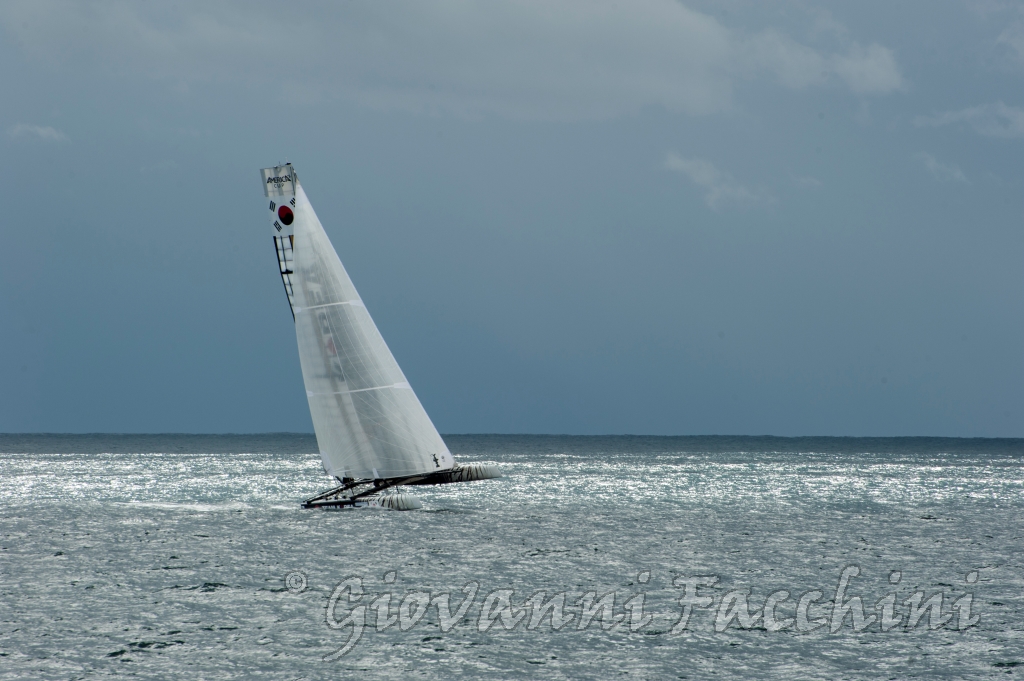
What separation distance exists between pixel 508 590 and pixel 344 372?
440 inches

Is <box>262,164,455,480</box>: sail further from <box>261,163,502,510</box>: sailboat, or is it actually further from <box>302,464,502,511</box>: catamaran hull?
<box>302,464,502,511</box>: catamaran hull

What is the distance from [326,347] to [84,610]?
12.4 m

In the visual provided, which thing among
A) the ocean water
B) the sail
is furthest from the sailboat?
the ocean water

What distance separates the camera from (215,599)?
24.1 meters

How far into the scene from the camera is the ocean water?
1816 centimetres

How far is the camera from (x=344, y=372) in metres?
33.2

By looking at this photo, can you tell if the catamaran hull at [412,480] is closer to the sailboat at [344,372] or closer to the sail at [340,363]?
the sailboat at [344,372]

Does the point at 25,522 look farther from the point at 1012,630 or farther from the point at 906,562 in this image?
the point at 1012,630

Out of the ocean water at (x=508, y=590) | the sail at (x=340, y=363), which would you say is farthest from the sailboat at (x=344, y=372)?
the ocean water at (x=508, y=590)

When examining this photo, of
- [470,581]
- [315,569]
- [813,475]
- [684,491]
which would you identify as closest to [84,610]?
[315,569]

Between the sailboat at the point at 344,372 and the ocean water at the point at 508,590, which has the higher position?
the sailboat at the point at 344,372

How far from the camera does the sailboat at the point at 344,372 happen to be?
108ft

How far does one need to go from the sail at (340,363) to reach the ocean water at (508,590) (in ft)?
10.2

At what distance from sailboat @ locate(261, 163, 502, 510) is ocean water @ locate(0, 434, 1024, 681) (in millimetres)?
2807
